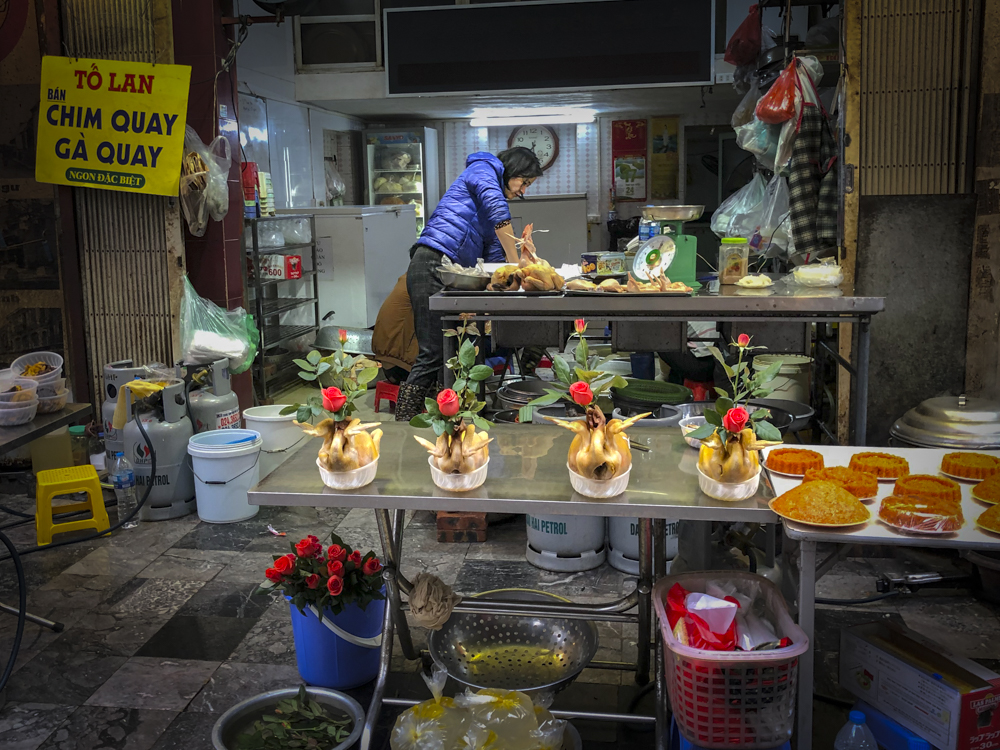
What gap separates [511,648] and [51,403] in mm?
2136

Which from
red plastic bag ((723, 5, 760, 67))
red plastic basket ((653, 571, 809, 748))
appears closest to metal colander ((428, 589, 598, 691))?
red plastic basket ((653, 571, 809, 748))

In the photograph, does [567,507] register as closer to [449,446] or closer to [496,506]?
[496,506]

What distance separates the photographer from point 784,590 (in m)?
2.93

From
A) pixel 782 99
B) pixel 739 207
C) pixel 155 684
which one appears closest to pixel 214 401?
pixel 155 684

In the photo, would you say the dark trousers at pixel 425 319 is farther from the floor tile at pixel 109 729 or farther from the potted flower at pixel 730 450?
the potted flower at pixel 730 450

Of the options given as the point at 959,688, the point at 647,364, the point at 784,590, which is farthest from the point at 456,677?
the point at 647,364

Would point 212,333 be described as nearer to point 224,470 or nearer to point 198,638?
point 224,470

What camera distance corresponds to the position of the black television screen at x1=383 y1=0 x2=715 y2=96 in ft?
22.6

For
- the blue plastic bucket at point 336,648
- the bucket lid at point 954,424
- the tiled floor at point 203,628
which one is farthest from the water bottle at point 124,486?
the bucket lid at point 954,424

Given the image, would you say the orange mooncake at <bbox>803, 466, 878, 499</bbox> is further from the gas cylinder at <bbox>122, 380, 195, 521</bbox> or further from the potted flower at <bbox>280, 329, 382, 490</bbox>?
the gas cylinder at <bbox>122, 380, 195, 521</bbox>

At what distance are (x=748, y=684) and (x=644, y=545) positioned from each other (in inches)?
22.4

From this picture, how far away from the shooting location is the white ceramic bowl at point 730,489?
7.38 ft

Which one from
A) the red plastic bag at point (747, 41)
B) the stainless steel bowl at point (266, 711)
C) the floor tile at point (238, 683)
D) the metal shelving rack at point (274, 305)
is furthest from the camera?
the metal shelving rack at point (274, 305)

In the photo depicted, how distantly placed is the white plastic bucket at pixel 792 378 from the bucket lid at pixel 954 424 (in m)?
1.15
